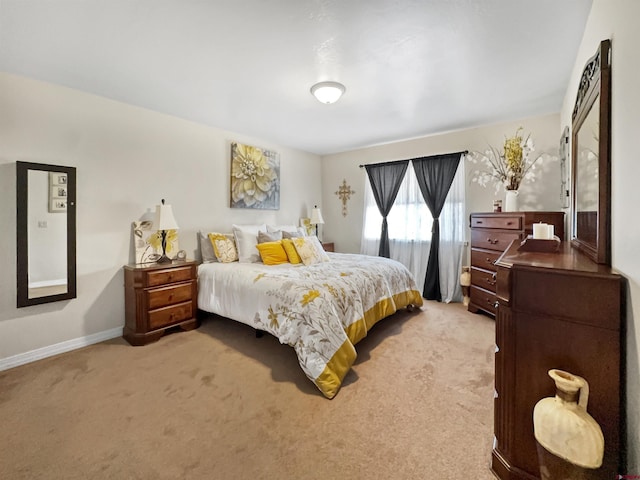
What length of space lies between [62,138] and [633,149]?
3.93 metres

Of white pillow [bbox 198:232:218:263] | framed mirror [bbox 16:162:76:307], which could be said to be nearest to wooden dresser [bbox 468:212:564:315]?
white pillow [bbox 198:232:218:263]

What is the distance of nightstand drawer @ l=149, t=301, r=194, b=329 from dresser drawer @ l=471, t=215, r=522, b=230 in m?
3.50

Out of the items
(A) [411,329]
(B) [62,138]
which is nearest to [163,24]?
(B) [62,138]

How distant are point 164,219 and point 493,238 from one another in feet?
12.0

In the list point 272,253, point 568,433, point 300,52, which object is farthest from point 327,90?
point 568,433

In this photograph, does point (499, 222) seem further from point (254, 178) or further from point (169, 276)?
point (169, 276)

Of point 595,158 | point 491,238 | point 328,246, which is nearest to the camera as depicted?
point 595,158

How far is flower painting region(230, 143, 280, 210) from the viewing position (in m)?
4.01

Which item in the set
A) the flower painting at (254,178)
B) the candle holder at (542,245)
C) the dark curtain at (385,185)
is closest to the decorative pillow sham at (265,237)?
the flower painting at (254,178)

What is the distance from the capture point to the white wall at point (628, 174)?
941 mm

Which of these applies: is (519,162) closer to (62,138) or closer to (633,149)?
(633,149)

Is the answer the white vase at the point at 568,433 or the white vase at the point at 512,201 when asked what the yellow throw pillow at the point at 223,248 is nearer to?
the white vase at the point at 568,433

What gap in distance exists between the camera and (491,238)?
3215 millimetres

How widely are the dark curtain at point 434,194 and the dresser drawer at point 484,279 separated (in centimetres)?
65
